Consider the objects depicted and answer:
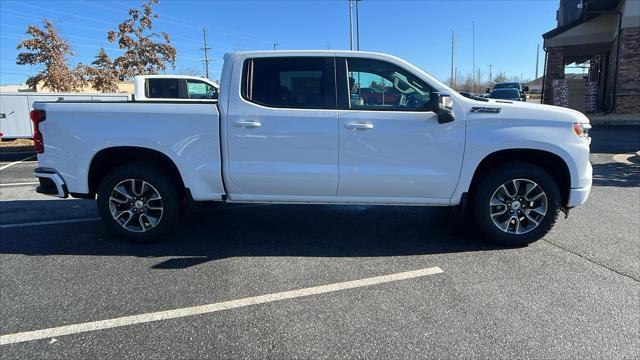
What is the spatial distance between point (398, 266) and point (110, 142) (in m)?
3.18

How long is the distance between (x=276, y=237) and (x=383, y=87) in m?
2.07

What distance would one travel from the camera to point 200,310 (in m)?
3.32

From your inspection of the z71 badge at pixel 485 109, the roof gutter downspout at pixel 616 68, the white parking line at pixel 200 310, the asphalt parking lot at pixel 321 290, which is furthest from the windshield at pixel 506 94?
the white parking line at pixel 200 310

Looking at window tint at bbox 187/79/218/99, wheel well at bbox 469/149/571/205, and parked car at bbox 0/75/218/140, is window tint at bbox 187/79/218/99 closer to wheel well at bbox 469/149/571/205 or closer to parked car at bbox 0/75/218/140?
parked car at bbox 0/75/218/140

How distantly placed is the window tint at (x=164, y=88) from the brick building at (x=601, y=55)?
18.8 meters

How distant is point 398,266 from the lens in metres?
4.14

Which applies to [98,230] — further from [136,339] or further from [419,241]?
[419,241]

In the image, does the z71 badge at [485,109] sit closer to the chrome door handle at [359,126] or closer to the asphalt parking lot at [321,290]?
the chrome door handle at [359,126]

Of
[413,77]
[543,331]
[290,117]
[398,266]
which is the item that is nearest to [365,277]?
[398,266]

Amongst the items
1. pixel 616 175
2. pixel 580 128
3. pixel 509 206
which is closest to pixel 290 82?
pixel 509 206

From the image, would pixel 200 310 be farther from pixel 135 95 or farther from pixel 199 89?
pixel 199 89

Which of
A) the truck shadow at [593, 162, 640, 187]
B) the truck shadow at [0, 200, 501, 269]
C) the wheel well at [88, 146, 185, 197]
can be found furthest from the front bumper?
the wheel well at [88, 146, 185, 197]

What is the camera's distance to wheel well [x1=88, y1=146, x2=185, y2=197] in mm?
4641

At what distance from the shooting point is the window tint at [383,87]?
14.6 ft
